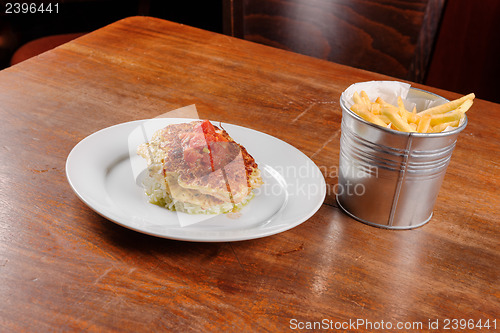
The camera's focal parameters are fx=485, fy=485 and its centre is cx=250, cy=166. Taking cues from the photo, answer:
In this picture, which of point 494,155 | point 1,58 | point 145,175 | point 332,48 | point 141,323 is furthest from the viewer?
point 1,58

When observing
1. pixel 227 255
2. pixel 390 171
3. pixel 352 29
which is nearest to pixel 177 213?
pixel 227 255

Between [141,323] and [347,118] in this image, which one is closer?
[141,323]

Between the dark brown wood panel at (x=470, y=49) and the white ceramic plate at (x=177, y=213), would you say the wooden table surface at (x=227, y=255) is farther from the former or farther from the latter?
the dark brown wood panel at (x=470, y=49)

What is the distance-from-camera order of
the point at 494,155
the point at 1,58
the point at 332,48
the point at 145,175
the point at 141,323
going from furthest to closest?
the point at 1,58 < the point at 332,48 < the point at 494,155 < the point at 145,175 < the point at 141,323

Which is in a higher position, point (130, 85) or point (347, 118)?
point (347, 118)

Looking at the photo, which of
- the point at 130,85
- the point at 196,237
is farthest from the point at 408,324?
the point at 130,85

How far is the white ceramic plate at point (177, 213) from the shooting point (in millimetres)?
739

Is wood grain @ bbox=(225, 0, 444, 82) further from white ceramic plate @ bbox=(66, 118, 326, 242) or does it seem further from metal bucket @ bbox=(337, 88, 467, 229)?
metal bucket @ bbox=(337, 88, 467, 229)

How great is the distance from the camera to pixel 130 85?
1.31 meters

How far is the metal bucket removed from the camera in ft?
2.55

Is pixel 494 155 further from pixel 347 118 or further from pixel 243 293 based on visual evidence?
pixel 243 293

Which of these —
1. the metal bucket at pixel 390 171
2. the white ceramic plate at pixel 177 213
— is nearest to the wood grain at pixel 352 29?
the white ceramic plate at pixel 177 213

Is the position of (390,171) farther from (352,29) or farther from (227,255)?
(352,29)

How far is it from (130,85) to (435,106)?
0.79 metres
